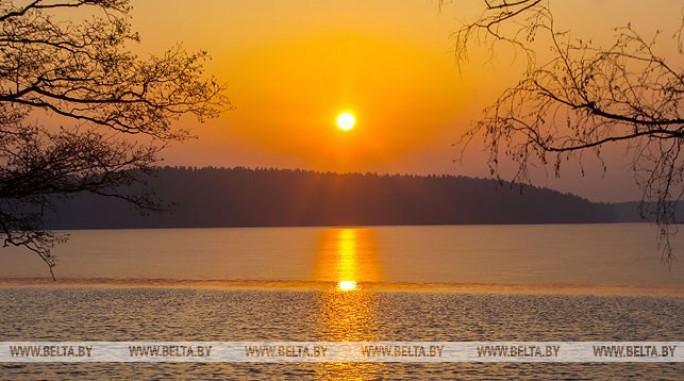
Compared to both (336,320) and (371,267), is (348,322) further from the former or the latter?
(371,267)

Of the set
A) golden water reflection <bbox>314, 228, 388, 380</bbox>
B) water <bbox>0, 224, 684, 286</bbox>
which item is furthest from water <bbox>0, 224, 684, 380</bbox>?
water <bbox>0, 224, 684, 286</bbox>

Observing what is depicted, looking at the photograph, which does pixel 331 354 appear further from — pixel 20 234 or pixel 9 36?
pixel 9 36

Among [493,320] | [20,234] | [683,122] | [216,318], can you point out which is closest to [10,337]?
[20,234]

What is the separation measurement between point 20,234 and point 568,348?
1039 cm

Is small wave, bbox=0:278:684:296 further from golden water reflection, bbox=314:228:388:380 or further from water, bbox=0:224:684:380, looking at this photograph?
golden water reflection, bbox=314:228:388:380

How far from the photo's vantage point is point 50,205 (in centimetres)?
1467

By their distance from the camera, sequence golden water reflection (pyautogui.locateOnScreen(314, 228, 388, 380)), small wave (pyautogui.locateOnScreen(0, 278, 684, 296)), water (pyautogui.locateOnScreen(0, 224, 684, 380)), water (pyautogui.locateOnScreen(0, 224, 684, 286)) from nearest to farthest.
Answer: golden water reflection (pyautogui.locateOnScreen(314, 228, 388, 380))
water (pyautogui.locateOnScreen(0, 224, 684, 380))
small wave (pyautogui.locateOnScreen(0, 278, 684, 296))
water (pyautogui.locateOnScreen(0, 224, 684, 286))

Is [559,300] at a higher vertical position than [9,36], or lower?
lower

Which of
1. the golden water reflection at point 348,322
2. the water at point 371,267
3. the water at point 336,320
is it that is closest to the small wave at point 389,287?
the water at point 336,320

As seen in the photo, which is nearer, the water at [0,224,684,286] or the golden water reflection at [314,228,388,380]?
the golden water reflection at [314,228,388,380]

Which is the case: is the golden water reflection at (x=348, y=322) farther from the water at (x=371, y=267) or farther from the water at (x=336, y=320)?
the water at (x=371, y=267)

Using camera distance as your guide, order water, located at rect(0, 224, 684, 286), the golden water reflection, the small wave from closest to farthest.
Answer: the golden water reflection → the small wave → water, located at rect(0, 224, 684, 286)

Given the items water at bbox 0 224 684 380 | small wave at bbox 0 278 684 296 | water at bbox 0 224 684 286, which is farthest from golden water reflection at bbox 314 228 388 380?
water at bbox 0 224 684 286

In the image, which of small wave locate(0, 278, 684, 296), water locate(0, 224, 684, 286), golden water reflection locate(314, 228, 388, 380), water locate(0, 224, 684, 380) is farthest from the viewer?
water locate(0, 224, 684, 286)
